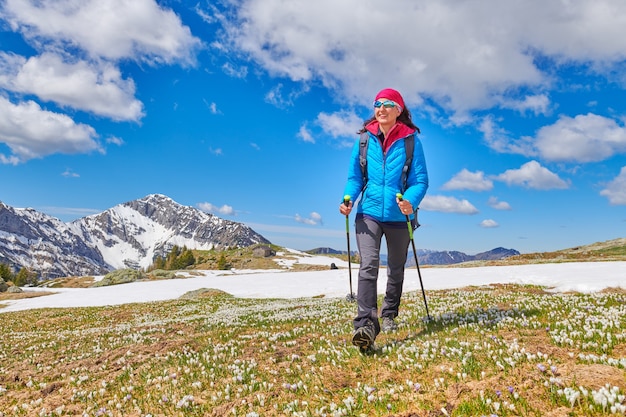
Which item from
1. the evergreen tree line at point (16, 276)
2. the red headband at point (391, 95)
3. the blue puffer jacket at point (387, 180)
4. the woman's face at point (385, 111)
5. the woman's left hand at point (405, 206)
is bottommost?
the evergreen tree line at point (16, 276)

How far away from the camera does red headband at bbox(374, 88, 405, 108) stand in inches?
355

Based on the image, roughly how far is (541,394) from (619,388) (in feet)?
2.90

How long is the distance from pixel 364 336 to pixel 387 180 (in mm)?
3374

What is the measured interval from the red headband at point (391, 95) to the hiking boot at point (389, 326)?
545cm

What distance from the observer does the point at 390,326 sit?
396 inches

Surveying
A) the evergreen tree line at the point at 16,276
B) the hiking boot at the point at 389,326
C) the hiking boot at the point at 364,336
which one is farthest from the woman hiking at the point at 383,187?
the evergreen tree line at the point at 16,276

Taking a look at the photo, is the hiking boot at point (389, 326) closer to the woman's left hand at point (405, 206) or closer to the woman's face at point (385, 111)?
the woman's left hand at point (405, 206)

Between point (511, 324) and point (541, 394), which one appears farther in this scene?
point (511, 324)

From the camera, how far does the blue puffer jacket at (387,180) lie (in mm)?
8500

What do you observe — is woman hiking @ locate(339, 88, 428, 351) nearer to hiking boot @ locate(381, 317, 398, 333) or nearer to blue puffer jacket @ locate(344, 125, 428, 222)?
blue puffer jacket @ locate(344, 125, 428, 222)

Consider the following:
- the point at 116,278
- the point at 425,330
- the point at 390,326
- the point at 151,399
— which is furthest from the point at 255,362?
the point at 116,278

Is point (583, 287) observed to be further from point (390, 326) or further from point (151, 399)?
point (151, 399)

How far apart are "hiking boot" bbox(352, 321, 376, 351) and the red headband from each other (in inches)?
198

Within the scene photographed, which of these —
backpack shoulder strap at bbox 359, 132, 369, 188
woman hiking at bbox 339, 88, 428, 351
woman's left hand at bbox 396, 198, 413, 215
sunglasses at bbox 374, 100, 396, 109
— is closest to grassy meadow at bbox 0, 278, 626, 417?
woman hiking at bbox 339, 88, 428, 351
